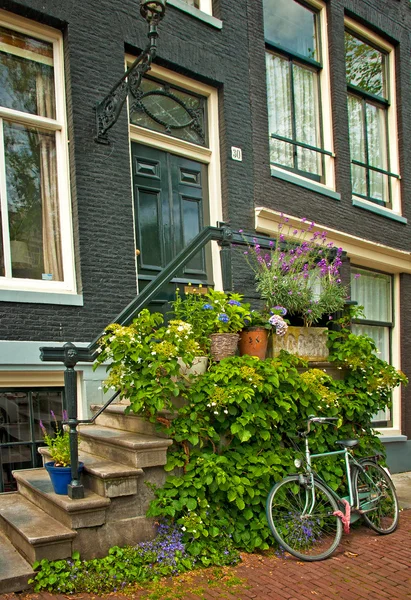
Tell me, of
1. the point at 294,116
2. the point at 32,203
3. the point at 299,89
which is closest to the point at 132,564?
the point at 32,203

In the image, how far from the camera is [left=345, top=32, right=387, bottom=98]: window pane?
33.3ft

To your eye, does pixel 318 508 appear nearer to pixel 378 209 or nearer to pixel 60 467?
pixel 60 467

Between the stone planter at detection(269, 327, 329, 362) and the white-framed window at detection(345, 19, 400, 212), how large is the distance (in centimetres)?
507

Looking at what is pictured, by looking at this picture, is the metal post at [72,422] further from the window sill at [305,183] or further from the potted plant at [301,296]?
the window sill at [305,183]

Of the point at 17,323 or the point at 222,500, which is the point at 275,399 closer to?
the point at 222,500

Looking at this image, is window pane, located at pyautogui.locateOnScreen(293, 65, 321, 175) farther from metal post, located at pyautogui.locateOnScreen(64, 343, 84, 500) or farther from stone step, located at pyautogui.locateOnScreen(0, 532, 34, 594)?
stone step, located at pyautogui.locateOnScreen(0, 532, 34, 594)

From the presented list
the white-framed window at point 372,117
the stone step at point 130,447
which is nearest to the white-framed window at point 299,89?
the white-framed window at point 372,117

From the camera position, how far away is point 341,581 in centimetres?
403

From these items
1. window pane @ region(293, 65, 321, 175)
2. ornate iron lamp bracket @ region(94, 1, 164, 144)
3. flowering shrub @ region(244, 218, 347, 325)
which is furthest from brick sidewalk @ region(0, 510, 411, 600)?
window pane @ region(293, 65, 321, 175)

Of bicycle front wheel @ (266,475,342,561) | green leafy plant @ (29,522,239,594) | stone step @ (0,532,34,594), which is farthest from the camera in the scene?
A: bicycle front wheel @ (266,475,342,561)

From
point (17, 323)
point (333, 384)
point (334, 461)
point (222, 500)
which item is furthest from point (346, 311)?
point (17, 323)

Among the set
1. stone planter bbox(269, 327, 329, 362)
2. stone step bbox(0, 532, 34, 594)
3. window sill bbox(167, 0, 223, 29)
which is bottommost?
stone step bbox(0, 532, 34, 594)

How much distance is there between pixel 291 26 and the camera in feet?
29.9

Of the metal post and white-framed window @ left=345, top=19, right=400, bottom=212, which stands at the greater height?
white-framed window @ left=345, top=19, right=400, bottom=212
